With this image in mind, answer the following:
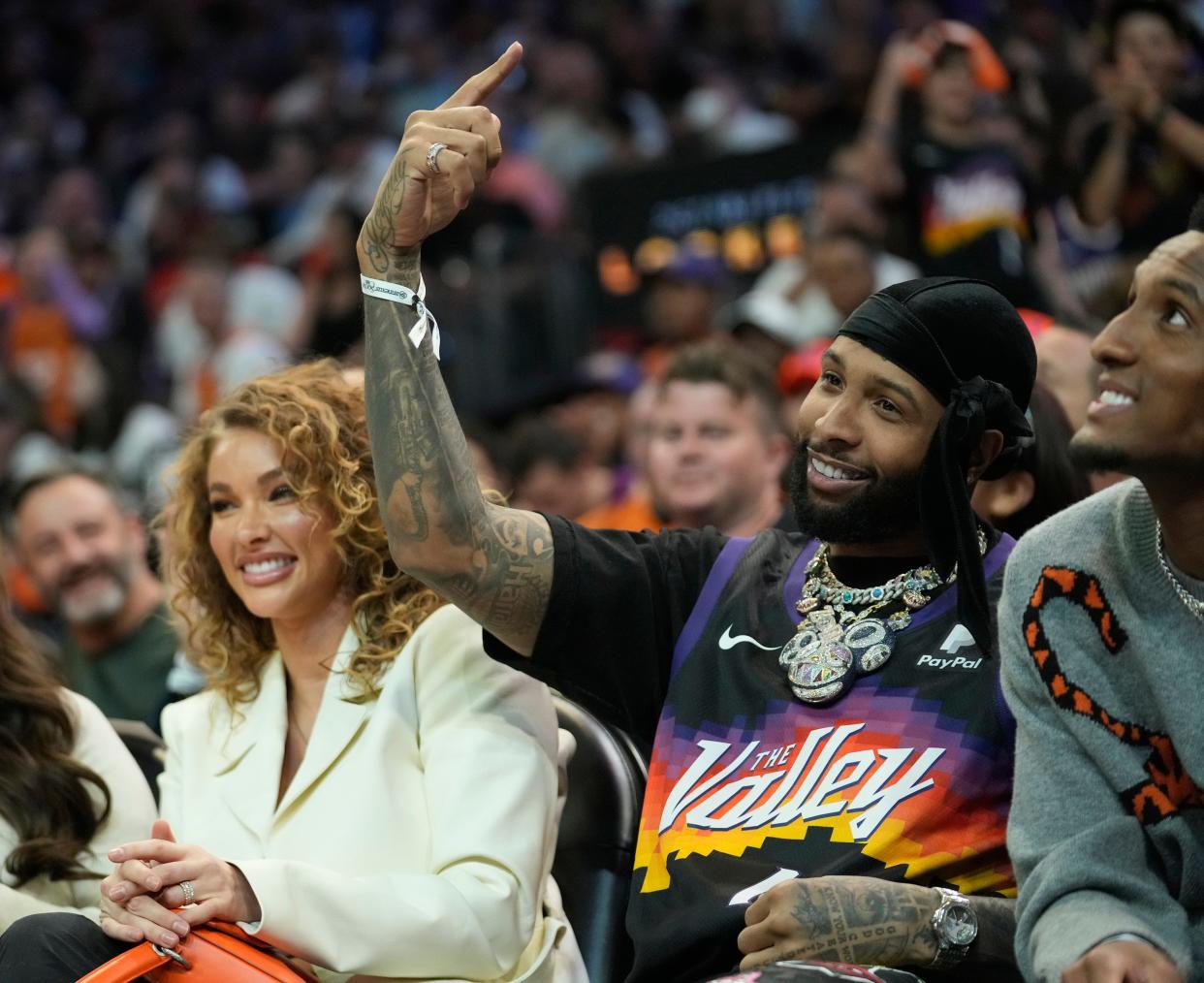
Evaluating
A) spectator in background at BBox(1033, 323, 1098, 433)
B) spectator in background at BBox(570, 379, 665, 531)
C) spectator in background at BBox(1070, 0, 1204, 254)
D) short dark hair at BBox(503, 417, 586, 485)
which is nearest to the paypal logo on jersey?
spectator in background at BBox(1033, 323, 1098, 433)

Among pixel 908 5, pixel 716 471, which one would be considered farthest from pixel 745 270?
pixel 716 471

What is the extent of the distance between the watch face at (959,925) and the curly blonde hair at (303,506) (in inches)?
45.9

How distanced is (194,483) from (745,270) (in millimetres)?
A: 5331

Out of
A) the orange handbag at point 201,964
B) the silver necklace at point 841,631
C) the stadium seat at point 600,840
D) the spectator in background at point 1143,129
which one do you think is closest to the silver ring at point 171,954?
the orange handbag at point 201,964

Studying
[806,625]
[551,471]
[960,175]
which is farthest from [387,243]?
[960,175]

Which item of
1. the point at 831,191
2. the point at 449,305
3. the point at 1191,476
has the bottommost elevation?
the point at 449,305

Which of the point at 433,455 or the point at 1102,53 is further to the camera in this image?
the point at 1102,53

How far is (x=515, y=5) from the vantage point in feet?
43.4

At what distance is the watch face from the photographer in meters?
2.61

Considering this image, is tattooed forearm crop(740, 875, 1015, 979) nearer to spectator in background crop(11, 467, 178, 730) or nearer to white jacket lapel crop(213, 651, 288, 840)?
white jacket lapel crop(213, 651, 288, 840)

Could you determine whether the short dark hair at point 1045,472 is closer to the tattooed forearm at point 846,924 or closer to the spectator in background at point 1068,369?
the spectator in background at point 1068,369

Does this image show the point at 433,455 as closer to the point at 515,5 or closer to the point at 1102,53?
the point at 1102,53

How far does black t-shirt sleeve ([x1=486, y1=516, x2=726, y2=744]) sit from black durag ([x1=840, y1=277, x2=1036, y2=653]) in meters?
0.48

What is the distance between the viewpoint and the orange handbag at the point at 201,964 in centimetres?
275
